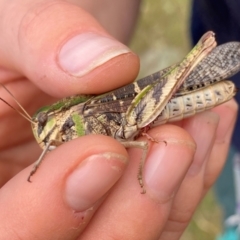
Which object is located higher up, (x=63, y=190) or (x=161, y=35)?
(x=63, y=190)

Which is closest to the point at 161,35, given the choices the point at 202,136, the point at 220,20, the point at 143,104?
the point at 220,20

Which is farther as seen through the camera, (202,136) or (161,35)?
(161,35)

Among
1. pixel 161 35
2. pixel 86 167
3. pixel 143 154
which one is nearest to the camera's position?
pixel 86 167

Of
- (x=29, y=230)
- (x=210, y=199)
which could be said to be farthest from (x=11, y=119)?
(x=210, y=199)

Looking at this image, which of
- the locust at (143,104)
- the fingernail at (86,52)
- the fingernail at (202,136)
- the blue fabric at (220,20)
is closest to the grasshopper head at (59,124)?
the locust at (143,104)

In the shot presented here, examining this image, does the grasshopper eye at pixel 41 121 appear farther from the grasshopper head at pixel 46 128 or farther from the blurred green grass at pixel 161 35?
Answer: the blurred green grass at pixel 161 35

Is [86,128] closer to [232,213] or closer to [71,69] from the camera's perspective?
[71,69]

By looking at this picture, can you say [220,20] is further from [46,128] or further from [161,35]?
[161,35]
